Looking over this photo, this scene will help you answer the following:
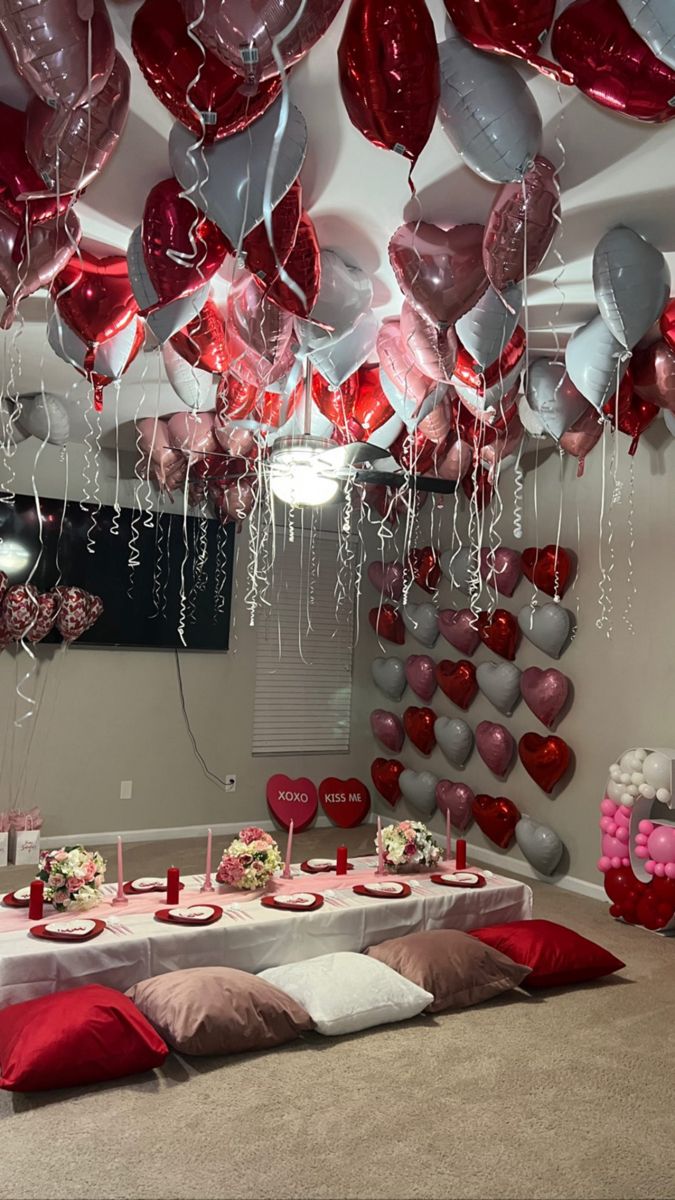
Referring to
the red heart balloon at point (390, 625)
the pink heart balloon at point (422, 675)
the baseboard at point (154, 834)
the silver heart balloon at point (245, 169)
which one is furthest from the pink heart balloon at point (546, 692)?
the silver heart balloon at point (245, 169)

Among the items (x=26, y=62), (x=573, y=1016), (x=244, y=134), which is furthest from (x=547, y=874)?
(x=26, y=62)

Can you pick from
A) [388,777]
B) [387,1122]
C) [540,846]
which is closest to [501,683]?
[540,846]

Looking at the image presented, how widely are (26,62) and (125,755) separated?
15.6 feet

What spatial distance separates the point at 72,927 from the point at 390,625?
4048 millimetres

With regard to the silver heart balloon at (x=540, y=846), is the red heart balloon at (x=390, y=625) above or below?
above

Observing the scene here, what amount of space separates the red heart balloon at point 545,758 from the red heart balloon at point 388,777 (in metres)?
1.35

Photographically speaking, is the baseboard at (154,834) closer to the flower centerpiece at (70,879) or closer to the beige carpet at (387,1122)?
the flower centerpiece at (70,879)

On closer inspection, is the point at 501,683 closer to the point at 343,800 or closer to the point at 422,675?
the point at 422,675

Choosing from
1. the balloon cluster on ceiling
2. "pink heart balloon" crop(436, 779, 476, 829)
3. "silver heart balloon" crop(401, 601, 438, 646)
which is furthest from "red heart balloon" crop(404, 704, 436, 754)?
the balloon cluster on ceiling

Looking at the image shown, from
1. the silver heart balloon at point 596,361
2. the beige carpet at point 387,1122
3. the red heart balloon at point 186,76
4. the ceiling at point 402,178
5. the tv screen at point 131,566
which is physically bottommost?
the beige carpet at point 387,1122

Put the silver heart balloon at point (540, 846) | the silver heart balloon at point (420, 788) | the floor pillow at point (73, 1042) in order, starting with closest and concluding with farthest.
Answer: the floor pillow at point (73, 1042) → the silver heart balloon at point (540, 846) → the silver heart balloon at point (420, 788)

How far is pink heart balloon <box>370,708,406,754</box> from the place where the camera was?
662 cm

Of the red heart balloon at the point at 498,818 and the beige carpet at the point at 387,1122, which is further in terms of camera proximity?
the red heart balloon at the point at 498,818

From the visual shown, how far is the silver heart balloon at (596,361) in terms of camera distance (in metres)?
3.15
